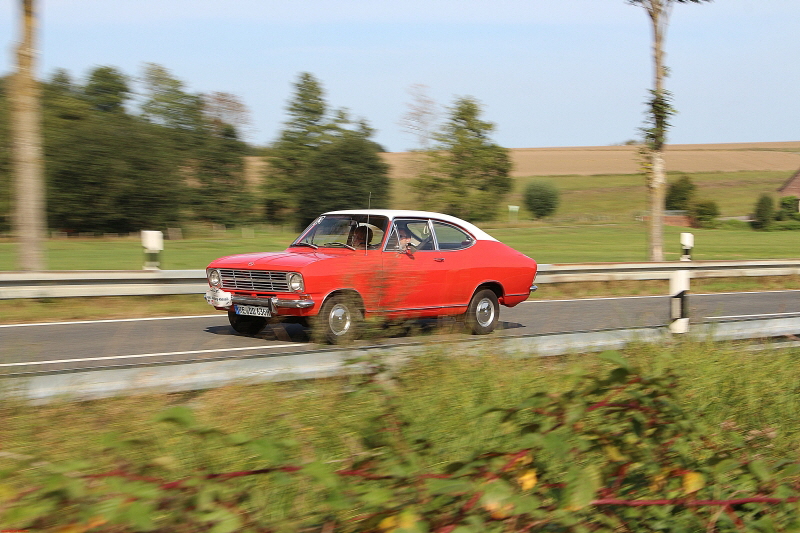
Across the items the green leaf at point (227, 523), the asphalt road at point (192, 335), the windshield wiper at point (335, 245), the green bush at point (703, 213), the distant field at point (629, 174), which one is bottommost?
the asphalt road at point (192, 335)

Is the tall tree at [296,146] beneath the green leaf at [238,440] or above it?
above

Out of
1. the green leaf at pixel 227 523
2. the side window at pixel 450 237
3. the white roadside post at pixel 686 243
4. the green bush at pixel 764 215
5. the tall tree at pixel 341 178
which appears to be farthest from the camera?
the tall tree at pixel 341 178

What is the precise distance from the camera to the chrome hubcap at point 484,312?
35.4 ft

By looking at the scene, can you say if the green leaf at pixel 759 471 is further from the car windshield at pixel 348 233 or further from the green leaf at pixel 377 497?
the car windshield at pixel 348 233

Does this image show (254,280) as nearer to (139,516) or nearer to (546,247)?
(139,516)

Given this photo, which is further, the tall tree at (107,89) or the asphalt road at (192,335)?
the tall tree at (107,89)

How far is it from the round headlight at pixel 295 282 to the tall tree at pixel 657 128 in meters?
14.5

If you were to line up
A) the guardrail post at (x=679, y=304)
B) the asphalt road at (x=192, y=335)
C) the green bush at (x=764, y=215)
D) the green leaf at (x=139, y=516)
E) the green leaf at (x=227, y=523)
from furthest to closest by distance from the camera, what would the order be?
1. the green bush at (x=764, y=215)
2. the asphalt road at (x=192, y=335)
3. the guardrail post at (x=679, y=304)
4. the green leaf at (x=227, y=523)
5. the green leaf at (x=139, y=516)

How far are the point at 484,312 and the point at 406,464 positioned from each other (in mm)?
8049

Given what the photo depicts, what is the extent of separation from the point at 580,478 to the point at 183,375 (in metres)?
3.58

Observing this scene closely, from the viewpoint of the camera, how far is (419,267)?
398 inches

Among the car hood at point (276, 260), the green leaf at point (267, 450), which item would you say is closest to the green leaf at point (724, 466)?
the green leaf at point (267, 450)

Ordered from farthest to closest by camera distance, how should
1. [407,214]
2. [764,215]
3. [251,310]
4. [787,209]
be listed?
[787,209] → [764,215] → [407,214] → [251,310]

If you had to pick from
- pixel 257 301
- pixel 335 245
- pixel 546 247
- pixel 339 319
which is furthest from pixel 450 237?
pixel 546 247
